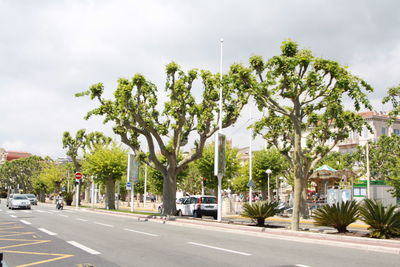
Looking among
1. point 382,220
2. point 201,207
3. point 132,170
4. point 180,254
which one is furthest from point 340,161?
point 180,254

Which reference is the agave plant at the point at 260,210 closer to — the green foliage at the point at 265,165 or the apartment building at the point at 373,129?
the green foliage at the point at 265,165

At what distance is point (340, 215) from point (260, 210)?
14.8ft

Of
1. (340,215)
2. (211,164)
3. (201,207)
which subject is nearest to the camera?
(340,215)

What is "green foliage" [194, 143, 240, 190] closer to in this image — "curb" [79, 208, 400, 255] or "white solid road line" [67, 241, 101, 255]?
"curb" [79, 208, 400, 255]

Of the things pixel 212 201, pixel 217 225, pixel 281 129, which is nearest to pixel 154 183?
pixel 212 201

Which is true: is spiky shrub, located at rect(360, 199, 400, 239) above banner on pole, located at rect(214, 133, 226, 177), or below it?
below

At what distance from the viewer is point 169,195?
26469 mm

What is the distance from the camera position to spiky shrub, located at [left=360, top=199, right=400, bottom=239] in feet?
43.5

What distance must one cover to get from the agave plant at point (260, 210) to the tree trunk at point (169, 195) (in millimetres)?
8311

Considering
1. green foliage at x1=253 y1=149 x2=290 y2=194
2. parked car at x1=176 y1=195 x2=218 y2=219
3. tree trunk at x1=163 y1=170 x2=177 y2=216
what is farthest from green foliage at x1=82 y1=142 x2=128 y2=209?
green foliage at x1=253 y1=149 x2=290 y2=194

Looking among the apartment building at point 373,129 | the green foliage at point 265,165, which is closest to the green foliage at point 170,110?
the green foliage at point 265,165

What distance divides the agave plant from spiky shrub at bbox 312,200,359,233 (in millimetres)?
3484

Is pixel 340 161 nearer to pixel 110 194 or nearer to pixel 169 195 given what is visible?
pixel 110 194

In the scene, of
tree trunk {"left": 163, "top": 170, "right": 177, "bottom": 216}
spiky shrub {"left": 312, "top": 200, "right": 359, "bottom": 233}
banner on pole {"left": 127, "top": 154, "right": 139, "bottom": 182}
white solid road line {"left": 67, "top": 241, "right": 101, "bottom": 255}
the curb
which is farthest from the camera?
banner on pole {"left": 127, "top": 154, "right": 139, "bottom": 182}
